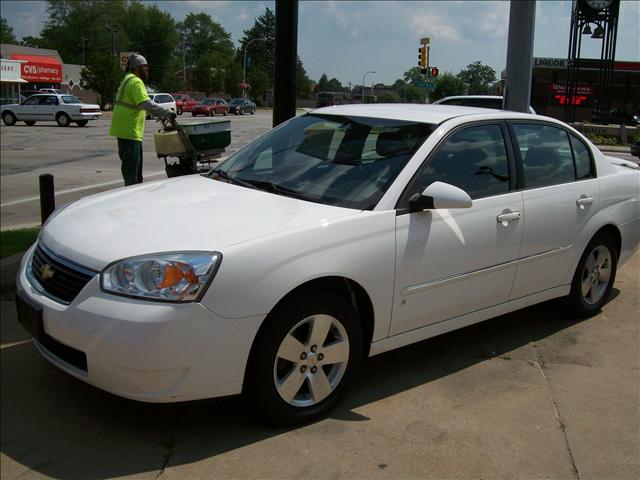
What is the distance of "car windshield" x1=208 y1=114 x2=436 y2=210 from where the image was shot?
3.76m

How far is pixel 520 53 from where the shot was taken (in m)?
8.30

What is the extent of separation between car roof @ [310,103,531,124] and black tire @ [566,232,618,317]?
3.73 ft

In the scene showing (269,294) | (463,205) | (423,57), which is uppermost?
Answer: (423,57)

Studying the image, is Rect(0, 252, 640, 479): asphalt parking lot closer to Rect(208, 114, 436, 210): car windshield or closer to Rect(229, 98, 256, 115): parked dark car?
Rect(208, 114, 436, 210): car windshield

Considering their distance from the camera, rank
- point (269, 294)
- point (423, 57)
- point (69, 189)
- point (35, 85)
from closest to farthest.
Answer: point (269, 294) → point (69, 189) → point (423, 57) → point (35, 85)

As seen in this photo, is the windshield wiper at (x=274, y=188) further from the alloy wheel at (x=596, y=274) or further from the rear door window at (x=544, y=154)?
the alloy wheel at (x=596, y=274)

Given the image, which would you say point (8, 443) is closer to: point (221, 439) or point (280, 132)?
point (221, 439)

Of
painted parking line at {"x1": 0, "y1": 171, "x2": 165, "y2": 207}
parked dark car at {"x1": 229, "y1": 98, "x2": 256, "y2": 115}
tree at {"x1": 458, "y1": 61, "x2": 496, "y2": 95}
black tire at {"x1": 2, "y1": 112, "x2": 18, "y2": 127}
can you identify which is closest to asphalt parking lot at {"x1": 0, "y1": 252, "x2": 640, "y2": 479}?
painted parking line at {"x1": 0, "y1": 171, "x2": 165, "y2": 207}

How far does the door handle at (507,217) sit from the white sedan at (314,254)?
1cm

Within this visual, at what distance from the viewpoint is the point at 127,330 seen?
2.84m

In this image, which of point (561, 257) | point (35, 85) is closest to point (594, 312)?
point (561, 257)

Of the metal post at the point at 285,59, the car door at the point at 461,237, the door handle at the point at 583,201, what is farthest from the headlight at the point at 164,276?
the metal post at the point at 285,59

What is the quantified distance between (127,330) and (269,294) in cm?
63

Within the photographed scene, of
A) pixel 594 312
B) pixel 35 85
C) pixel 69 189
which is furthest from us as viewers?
pixel 35 85
